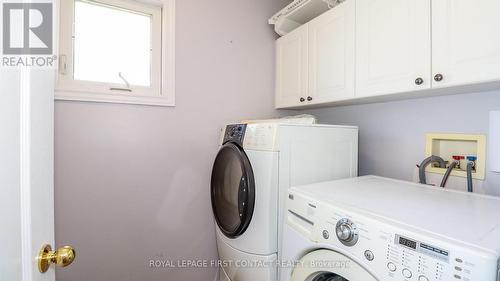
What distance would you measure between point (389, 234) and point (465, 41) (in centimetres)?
88

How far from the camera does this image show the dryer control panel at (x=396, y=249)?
1.74 ft

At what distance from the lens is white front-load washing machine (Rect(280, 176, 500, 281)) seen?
0.56m

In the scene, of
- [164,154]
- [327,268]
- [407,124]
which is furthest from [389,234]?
[164,154]

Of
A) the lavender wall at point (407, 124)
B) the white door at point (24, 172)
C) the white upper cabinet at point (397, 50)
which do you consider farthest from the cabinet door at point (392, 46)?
the white door at point (24, 172)

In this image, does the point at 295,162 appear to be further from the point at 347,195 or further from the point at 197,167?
the point at 197,167

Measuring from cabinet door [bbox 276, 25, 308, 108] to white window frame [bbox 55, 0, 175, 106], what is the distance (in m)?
0.89

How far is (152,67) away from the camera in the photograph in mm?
1691

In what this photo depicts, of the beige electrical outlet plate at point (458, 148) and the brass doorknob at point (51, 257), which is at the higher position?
the beige electrical outlet plate at point (458, 148)

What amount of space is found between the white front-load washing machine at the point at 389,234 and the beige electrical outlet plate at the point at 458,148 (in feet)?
0.82

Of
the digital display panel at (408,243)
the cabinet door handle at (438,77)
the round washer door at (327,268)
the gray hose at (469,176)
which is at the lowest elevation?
the round washer door at (327,268)

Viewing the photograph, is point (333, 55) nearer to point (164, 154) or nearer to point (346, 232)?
point (346, 232)

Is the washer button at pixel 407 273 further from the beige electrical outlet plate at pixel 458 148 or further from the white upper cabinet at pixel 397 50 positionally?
the beige electrical outlet plate at pixel 458 148

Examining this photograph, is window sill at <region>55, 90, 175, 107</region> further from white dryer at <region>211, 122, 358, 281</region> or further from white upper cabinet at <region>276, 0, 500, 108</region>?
white upper cabinet at <region>276, 0, 500, 108</region>

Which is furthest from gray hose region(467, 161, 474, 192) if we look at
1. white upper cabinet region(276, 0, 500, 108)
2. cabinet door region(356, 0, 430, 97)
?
cabinet door region(356, 0, 430, 97)
